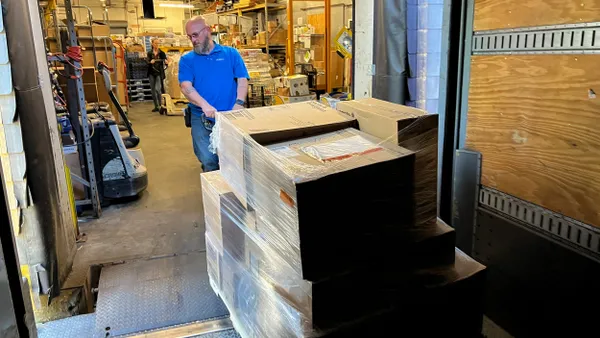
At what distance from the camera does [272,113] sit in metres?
1.83

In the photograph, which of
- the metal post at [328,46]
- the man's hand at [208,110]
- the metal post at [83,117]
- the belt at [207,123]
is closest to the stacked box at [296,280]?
the man's hand at [208,110]

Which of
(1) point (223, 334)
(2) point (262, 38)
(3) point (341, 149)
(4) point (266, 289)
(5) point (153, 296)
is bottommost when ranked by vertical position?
(5) point (153, 296)

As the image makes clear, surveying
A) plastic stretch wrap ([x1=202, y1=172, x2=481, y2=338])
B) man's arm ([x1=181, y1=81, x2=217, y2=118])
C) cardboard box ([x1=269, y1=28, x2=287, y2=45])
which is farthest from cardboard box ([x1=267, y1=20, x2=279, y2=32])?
plastic stretch wrap ([x1=202, y1=172, x2=481, y2=338])

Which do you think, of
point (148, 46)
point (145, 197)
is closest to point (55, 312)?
point (145, 197)

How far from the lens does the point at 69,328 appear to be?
222cm

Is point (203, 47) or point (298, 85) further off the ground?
point (203, 47)

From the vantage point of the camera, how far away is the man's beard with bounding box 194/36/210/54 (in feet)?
12.6

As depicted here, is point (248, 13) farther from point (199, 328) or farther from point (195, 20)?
point (199, 328)

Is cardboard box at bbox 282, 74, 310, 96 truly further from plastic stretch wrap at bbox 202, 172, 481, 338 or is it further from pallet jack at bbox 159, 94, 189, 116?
pallet jack at bbox 159, 94, 189, 116

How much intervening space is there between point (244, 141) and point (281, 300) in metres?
0.53

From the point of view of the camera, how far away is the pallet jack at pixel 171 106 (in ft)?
35.4

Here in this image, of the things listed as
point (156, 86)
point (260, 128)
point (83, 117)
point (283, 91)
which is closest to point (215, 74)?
point (83, 117)

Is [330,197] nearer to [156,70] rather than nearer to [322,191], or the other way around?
[322,191]

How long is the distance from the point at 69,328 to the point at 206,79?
7.43 ft
